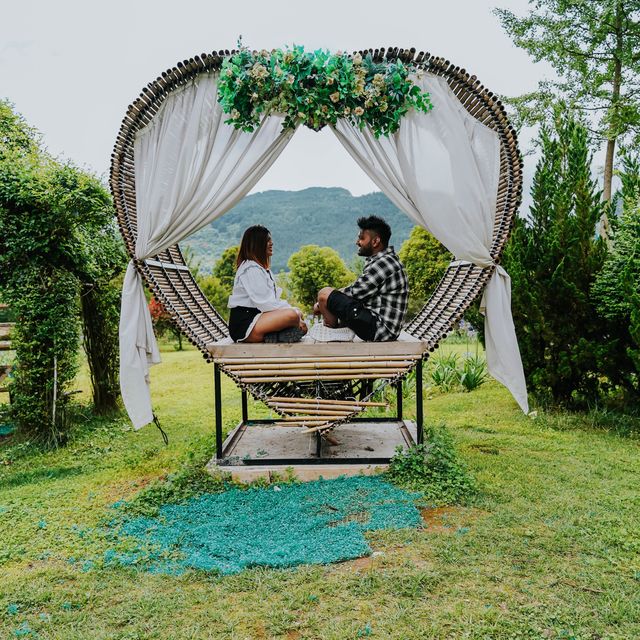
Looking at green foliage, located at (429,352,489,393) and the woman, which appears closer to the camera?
the woman

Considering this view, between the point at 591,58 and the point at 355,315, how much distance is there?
13.9m

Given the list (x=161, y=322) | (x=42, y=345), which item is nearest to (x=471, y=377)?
(x=42, y=345)

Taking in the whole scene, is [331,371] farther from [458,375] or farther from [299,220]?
[299,220]

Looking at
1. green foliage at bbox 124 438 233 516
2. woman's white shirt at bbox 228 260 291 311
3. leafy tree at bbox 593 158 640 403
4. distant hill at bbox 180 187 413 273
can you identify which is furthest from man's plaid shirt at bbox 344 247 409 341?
distant hill at bbox 180 187 413 273

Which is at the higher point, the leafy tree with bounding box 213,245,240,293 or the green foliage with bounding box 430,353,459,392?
the leafy tree with bounding box 213,245,240,293

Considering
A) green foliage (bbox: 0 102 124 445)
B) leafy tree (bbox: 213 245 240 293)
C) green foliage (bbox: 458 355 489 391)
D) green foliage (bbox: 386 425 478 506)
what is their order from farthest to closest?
1. leafy tree (bbox: 213 245 240 293)
2. green foliage (bbox: 458 355 489 391)
3. green foliage (bbox: 0 102 124 445)
4. green foliage (bbox: 386 425 478 506)

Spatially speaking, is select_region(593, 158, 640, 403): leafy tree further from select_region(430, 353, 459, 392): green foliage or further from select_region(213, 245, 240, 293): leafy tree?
select_region(213, 245, 240, 293): leafy tree

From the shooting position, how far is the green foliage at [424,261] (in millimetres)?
14038

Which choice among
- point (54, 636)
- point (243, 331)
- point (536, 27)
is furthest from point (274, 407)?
point (536, 27)

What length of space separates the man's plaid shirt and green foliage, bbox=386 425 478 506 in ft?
2.55

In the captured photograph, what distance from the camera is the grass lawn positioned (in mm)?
2406

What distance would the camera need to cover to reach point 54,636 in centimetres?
238

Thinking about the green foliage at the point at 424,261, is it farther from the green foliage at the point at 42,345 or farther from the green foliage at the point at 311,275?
the green foliage at the point at 42,345

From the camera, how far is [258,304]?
421cm
